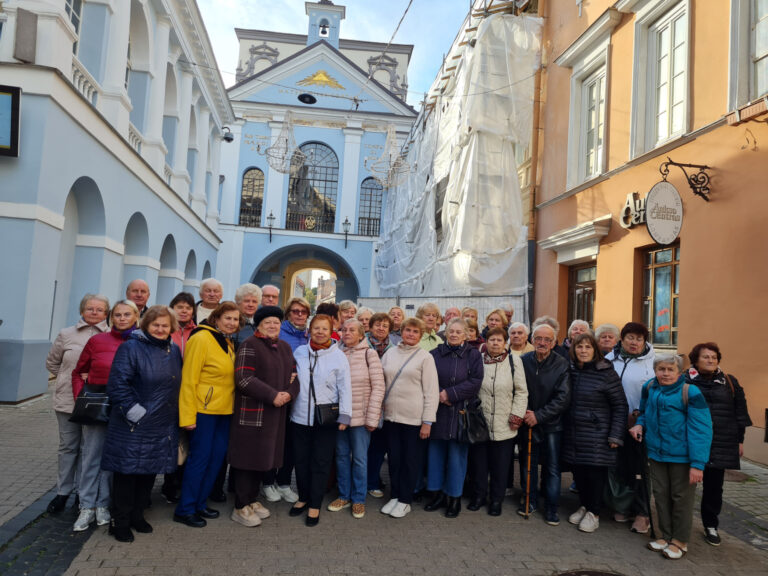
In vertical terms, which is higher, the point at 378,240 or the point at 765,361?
the point at 378,240

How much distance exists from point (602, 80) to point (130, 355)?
986 cm

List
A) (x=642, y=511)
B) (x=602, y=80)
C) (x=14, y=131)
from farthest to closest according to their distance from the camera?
(x=602, y=80) → (x=14, y=131) → (x=642, y=511)

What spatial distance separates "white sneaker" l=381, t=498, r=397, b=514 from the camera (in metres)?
4.97

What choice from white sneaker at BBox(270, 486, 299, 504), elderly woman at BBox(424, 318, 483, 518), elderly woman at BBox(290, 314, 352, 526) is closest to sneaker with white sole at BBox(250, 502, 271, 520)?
elderly woman at BBox(290, 314, 352, 526)

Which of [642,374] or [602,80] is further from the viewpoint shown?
[602,80]

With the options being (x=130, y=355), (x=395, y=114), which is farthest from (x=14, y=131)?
(x=395, y=114)

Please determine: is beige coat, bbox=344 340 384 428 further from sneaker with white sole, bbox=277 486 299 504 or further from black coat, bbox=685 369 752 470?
→ black coat, bbox=685 369 752 470

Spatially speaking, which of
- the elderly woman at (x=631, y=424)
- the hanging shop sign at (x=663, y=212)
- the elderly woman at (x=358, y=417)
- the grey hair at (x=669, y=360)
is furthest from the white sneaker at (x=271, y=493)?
the hanging shop sign at (x=663, y=212)

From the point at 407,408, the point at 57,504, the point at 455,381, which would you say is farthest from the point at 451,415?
the point at 57,504

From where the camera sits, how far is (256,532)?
442 cm

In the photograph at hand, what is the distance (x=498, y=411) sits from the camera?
16.7ft

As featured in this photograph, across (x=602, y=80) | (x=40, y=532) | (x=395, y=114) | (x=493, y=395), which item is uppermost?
(x=395, y=114)

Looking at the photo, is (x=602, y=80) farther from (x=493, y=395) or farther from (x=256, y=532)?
(x=256, y=532)

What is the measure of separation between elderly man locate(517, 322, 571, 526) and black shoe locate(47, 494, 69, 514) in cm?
375
